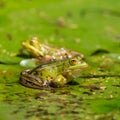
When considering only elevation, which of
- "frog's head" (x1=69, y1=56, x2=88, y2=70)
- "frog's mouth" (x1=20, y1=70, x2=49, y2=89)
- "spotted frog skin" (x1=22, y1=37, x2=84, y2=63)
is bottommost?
"frog's mouth" (x1=20, y1=70, x2=49, y2=89)

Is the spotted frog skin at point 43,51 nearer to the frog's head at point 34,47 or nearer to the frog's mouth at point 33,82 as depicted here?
the frog's head at point 34,47

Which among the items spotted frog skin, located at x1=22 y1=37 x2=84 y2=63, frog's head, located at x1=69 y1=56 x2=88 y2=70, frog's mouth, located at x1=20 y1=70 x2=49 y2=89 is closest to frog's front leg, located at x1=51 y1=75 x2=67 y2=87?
frog's mouth, located at x1=20 y1=70 x2=49 y2=89

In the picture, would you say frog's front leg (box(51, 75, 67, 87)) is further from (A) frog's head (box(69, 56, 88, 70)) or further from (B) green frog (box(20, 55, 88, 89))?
(A) frog's head (box(69, 56, 88, 70))

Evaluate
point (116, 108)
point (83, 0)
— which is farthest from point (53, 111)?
point (83, 0)

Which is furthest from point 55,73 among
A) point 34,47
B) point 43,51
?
point 34,47

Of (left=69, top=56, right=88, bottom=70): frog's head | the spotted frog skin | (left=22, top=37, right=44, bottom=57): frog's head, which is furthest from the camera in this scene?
(left=22, top=37, right=44, bottom=57): frog's head

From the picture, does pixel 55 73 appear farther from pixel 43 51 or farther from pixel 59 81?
pixel 43 51

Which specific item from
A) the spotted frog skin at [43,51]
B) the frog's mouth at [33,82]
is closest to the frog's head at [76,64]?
the frog's mouth at [33,82]
